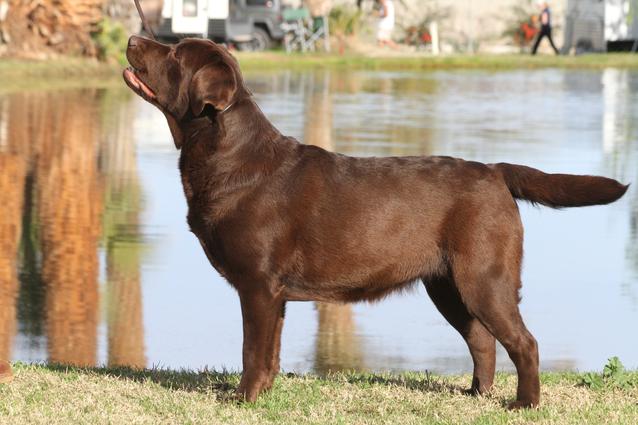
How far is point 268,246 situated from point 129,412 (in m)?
0.91

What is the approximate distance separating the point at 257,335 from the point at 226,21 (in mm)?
34121

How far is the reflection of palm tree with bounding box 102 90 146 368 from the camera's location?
827 centimetres

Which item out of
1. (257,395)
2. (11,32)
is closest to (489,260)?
(257,395)

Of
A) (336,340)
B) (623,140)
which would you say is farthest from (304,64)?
(336,340)

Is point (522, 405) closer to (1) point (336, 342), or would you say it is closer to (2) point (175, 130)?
(2) point (175, 130)

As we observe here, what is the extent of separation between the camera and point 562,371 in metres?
7.60

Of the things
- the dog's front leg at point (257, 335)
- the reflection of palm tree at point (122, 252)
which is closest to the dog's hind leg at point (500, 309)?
the dog's front leg at point (257, 335)

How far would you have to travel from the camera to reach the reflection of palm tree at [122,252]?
27.1 feet

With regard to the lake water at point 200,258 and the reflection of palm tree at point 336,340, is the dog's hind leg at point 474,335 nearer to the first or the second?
the lake water at point 200,258

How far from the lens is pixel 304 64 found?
3841 centimetres

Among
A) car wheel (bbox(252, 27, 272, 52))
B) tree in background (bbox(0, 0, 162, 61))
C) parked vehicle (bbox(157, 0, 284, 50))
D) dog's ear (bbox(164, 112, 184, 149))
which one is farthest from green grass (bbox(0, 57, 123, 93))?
dog's ear (bbox(164, 112, 184, 149))

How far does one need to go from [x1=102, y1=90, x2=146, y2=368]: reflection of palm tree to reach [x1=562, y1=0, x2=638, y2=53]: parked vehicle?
3105 cm

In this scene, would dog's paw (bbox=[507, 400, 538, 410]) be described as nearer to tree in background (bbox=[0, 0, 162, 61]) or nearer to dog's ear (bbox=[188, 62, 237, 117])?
dog's ear (bbox=[188, 62, 237, 117])

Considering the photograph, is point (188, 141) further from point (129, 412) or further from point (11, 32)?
point (11, 32)
